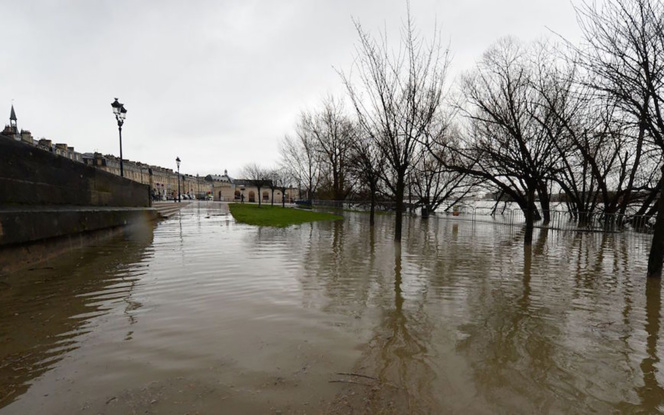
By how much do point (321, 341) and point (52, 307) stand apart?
11.8 feet

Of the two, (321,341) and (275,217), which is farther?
(275,217)

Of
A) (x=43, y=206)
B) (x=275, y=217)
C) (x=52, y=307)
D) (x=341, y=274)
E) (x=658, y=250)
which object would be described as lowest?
(x=341, y=274)

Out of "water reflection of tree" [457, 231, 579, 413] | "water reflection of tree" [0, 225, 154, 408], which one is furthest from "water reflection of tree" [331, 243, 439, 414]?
"water reflection of tree" [0, 225, 154, 408]

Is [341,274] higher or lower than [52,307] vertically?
lower

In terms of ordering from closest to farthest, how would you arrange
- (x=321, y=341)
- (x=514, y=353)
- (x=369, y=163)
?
(x=514, y=353), (x=321, y=341), (x=369, y=163)

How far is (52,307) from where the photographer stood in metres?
4.08

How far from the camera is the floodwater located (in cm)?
238

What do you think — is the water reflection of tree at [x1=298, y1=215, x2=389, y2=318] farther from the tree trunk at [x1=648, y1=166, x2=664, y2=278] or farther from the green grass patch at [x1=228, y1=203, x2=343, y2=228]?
the green grass patch at [x1=228, y1=203, x2=343, y2=228]

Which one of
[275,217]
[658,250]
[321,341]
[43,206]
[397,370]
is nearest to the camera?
[397,370]

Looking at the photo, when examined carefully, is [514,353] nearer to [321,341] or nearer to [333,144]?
[321,341]

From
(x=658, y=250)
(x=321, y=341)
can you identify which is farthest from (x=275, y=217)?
(x=321, y=341)

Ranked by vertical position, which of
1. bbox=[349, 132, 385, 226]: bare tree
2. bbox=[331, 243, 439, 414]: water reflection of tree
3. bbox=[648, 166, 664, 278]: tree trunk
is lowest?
bbox=[331, 243, 439, 414]: water reflection of tree

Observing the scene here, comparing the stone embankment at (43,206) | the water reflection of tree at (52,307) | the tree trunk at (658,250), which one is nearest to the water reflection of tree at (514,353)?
the tree trunk at (658,250)

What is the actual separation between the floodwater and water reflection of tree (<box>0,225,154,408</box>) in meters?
0.02
